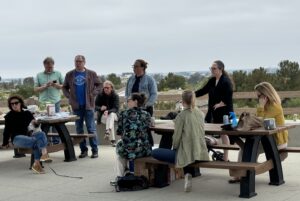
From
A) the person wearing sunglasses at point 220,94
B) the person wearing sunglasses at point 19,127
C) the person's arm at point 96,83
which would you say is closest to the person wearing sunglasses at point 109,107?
the person's arm at point 96,83

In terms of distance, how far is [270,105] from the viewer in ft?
23.5

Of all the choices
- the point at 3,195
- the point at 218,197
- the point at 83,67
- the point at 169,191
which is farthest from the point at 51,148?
the point at 218,197

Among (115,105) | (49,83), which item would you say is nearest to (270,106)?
(115,105)

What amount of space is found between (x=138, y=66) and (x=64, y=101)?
5483mm

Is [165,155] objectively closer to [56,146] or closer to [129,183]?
[129,183]

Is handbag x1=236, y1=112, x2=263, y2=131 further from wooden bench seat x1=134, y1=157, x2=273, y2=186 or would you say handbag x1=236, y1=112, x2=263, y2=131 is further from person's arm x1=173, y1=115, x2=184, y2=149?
person's arm x1=173, y1=115, x2=184, y2=149

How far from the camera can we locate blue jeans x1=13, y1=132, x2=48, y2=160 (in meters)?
8.52

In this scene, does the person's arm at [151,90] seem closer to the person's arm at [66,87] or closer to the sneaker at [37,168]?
the person's arm at [66,87]

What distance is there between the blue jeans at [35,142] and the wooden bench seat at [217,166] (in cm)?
184

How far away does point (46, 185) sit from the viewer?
767 centimetres

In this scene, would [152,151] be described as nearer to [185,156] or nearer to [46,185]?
[185,156]

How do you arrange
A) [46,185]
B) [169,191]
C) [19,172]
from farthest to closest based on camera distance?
1. [19,172]
2. [46,185]
3. [169,191]

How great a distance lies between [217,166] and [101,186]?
5.38 feet

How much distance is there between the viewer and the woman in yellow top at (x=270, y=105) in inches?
280
